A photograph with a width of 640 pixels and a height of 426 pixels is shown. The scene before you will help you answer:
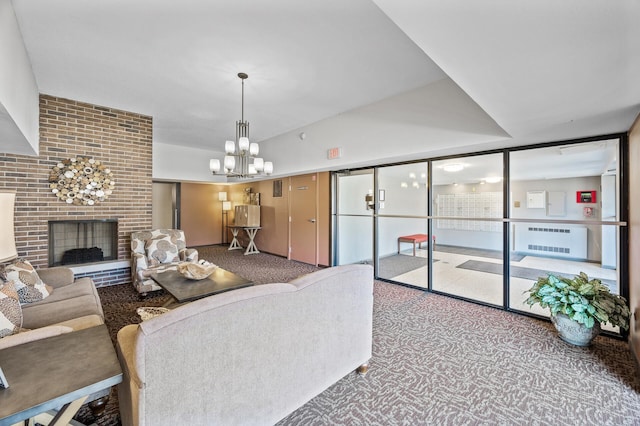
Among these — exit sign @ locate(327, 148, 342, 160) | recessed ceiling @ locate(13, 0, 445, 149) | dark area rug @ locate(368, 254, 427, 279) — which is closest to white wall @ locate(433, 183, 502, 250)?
dark area rug @ locate(368, 254, 427, 279)

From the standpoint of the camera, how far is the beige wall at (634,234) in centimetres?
223

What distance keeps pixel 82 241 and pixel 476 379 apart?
5.40 m

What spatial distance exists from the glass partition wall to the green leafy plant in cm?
54

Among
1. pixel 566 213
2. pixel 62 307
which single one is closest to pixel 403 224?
pixel 566 213

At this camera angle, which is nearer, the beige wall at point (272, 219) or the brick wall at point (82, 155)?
the brick wall at point (82, 155)

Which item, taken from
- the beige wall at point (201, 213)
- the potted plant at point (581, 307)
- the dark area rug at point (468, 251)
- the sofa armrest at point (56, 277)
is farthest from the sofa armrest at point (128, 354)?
the beige wall at point (201, 213)

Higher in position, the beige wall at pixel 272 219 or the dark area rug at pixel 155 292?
the beige wall at pixel 272 219

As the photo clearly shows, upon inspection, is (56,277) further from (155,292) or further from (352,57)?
(352,57)

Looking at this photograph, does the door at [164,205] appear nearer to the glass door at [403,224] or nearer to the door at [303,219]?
the door at [303,219]

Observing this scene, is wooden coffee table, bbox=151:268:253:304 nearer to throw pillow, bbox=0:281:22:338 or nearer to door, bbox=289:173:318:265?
throw pillow, bbox=0:281:22:338

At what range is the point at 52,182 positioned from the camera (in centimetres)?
376

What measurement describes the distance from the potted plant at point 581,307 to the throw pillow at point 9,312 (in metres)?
4.20

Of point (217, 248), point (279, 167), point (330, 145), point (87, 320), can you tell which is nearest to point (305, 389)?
point (87, 320)

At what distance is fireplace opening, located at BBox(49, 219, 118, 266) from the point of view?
391cm
